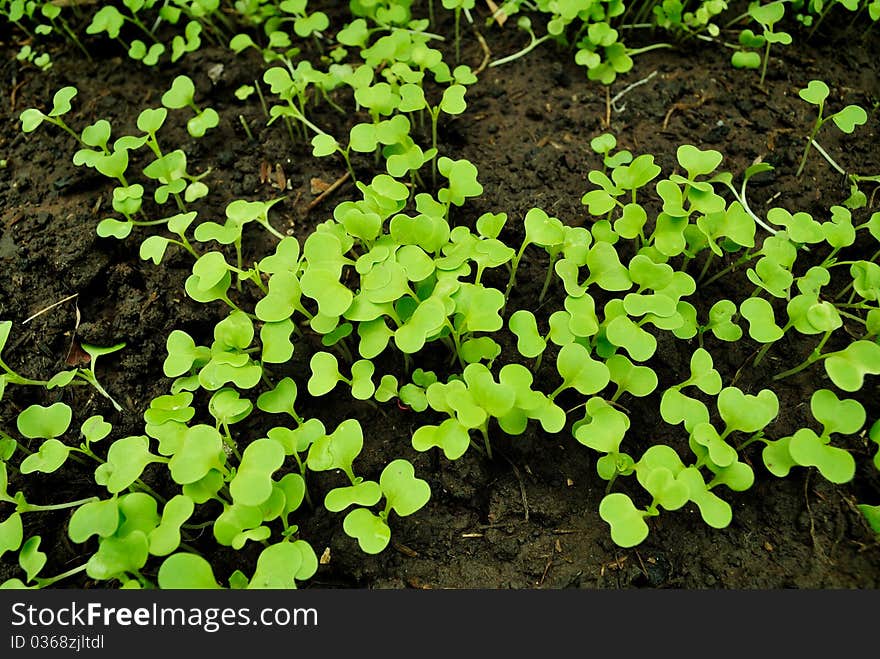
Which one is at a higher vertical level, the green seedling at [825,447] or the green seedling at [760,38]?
the green seedling at [760,38]

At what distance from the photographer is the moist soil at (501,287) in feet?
4.71

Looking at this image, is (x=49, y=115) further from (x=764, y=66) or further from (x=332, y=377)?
(x=764, y=66)

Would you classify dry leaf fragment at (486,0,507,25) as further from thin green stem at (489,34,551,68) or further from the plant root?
the plant root

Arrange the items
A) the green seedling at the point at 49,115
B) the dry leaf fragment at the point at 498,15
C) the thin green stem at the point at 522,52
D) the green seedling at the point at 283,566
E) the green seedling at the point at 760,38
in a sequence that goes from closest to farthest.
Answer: the green seedling at the point at 283,566
the green seedling at the point at 49,115
the green seedling at the point at 760,38
the thin green stem at the point at 522,52
the dry leaf fragment at the point at 498,15

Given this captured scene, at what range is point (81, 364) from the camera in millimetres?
1763

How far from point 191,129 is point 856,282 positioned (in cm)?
176

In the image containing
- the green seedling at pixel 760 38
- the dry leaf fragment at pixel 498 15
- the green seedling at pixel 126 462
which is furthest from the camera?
the dry leaf fragment at pixel 498 15

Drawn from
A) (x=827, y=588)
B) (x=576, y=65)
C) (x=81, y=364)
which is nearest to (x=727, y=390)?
(x=827, y=588)

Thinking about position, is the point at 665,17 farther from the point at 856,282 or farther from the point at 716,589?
the point at 716,589

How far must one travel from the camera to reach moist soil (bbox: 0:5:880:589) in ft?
4.71

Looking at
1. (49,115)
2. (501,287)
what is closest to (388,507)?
(501,287)

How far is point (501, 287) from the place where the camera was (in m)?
1.81

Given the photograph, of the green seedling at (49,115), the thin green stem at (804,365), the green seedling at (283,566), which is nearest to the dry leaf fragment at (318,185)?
the green seedling at (49,115)

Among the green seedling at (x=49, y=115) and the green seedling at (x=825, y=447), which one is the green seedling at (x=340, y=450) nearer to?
the green seedling at (x=825, y=447)
